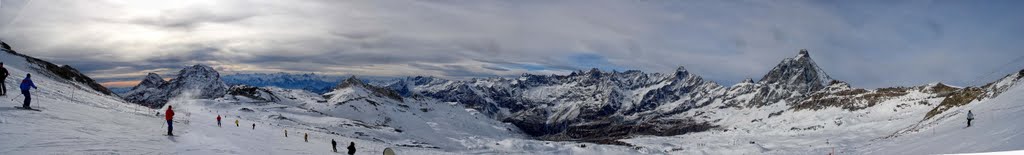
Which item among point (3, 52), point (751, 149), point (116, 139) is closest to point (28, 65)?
point (3, 52)

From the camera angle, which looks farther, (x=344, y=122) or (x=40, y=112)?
(x=344, y=122)

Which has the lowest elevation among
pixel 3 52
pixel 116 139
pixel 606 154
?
pixel 606 154

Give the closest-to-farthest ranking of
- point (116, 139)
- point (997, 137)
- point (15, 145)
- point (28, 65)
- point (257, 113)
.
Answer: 1. point (15, 145)
2. point (116, 139)
3. point (997, 137)
4. point (28, 65)
5. point (257, 113)

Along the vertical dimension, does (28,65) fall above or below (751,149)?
above

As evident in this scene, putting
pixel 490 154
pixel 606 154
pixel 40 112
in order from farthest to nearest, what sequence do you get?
pixel 606 154 → pixel 490 154 → pixel 40 112

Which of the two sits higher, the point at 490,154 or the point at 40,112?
the point at 40,112

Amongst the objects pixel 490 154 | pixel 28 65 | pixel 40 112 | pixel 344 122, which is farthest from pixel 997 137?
pixel 344 122

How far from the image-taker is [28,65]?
84562mm

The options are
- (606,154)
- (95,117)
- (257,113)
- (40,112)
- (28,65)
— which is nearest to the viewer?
(40,112)

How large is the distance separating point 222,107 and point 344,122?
41.5 meters

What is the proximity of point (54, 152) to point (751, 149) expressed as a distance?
377 feet

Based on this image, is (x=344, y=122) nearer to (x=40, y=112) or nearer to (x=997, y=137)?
(x=40, y=112)

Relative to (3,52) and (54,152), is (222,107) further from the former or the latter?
(54,152)

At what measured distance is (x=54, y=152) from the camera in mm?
17062
